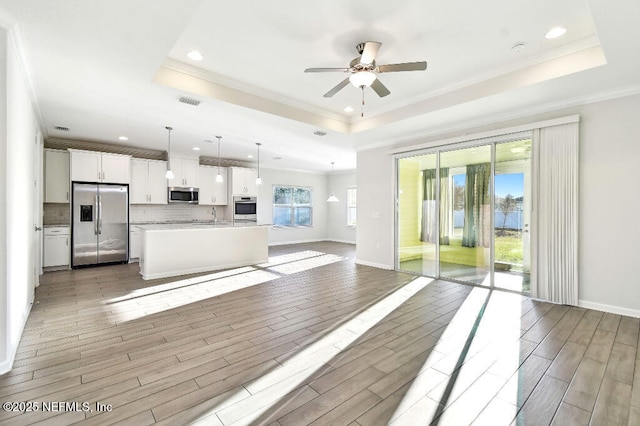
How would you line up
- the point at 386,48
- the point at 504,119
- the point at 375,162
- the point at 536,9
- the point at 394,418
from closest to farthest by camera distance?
the point at 394,418 < the point at 536,9 < the point at 386,48 < the point at 504,119 < the point at 375,162

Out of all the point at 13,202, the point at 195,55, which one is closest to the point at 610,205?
the point at 195,55

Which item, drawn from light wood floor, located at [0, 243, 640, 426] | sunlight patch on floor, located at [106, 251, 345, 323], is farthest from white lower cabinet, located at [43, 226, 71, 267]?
sunlight patch on floor, located at [106, 251, 345, 323]

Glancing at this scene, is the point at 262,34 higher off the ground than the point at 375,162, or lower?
higher

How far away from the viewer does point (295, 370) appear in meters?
2.41

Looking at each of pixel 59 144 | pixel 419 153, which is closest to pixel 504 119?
pixel 419 153

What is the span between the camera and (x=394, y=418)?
1.87 meters

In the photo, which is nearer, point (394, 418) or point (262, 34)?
point (394, 418)

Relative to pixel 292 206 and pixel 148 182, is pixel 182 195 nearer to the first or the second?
pixel 148 182

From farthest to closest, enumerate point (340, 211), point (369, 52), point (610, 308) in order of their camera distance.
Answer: point (340, 211), point (610, 308), point (369, 52)

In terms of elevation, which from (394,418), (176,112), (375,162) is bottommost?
(394,418)

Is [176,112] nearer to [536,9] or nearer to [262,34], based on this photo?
[262,34]

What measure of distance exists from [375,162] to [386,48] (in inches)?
135

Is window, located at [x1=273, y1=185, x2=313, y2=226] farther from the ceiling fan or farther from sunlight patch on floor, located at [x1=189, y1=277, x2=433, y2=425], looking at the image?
the ceiling fan

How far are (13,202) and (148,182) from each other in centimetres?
519
